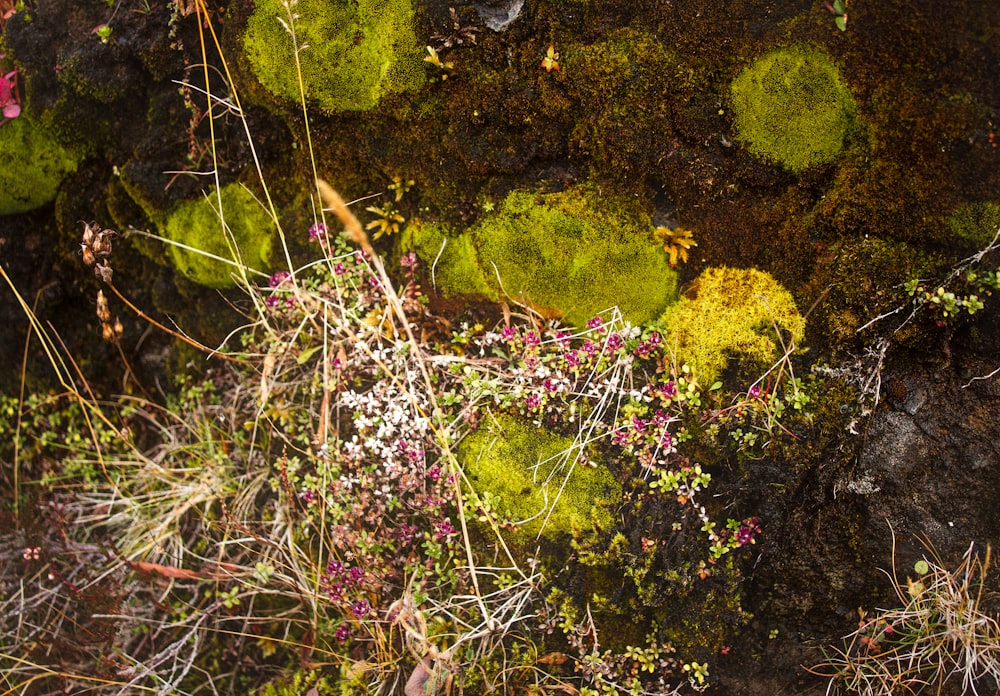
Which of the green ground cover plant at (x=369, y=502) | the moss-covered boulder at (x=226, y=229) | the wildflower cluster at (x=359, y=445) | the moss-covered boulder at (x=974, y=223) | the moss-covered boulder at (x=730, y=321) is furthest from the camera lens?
the moss-covered boulder at (x=226, y=229)

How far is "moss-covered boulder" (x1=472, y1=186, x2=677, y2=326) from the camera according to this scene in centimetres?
270

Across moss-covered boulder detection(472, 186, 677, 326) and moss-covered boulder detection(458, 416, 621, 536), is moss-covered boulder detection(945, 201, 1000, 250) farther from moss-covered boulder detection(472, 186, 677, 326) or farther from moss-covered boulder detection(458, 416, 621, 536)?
moss-covered boulder detection(458, 416, 621, 536)

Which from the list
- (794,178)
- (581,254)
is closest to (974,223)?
(794,178)

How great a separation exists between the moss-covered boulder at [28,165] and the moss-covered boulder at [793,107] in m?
3.20

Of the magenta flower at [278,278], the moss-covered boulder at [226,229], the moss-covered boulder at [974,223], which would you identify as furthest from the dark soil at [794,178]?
the magenta flower at [278,278]

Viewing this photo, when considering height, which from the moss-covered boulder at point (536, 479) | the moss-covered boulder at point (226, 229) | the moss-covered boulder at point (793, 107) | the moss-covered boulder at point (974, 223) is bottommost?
the moss-covered boulder at point (536, 479)

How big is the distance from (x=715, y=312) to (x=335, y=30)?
205 centimetres

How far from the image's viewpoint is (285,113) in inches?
113

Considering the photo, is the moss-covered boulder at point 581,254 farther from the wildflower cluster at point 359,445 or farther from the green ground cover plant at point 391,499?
the wildflower cluster at point 359,445

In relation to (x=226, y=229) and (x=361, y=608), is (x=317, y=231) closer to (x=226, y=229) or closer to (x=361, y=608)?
(x=226, y=229)

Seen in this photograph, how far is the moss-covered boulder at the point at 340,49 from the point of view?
2.68m

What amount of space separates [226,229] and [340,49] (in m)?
1.00

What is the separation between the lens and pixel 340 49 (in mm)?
2715

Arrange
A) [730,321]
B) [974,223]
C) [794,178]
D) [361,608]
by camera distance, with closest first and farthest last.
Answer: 1. [974,223]
2. [794,178]
3. [730,321]
4. [361,608]
